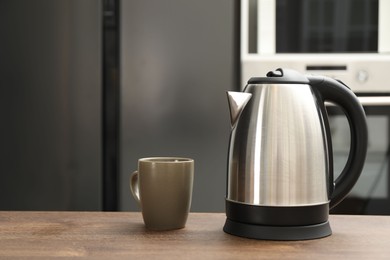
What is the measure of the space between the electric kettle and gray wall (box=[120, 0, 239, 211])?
0.77 m

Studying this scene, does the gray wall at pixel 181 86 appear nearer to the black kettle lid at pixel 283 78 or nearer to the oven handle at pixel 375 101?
the oven handle at pixel 375 101

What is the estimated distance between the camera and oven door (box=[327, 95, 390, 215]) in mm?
1631

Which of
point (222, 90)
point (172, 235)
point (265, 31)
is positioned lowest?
point (172, 235)

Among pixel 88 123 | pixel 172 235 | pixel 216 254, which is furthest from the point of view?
pixel 88 123

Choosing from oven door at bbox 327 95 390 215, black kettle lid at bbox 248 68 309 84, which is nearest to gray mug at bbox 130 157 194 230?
black kettle lid at bbox 248 68 309 84

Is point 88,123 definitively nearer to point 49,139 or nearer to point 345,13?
point 49,139

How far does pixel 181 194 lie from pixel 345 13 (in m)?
1.00

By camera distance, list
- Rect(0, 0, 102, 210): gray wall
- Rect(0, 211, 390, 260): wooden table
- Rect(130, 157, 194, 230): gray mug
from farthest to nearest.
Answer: Rect(0, 0, 102, 210): gray wall, Rect(130, 157, 194, 230): gray mug, Rect(0, 211, 390, 260): wooden table

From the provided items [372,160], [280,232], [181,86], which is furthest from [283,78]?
[372,160]

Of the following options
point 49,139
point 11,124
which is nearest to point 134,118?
point 49,139

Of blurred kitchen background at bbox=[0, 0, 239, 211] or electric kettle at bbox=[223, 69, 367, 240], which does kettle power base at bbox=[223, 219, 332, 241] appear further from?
blurred kitchen background at bbox=[0, 0, 239, 211]

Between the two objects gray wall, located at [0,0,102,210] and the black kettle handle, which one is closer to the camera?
the black kettle handle

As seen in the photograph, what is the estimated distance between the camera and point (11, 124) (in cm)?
163

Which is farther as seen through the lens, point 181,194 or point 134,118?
point 134,118
